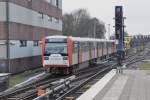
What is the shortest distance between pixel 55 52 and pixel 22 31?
831 centimetres

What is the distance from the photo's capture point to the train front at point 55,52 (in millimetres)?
39031

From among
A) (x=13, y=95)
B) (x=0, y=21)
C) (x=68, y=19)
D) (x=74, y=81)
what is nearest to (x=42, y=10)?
(x=0, y=21)

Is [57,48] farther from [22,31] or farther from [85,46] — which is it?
[85,46]

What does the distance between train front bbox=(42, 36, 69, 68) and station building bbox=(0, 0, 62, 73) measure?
12.4ft

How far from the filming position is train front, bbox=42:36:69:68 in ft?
128

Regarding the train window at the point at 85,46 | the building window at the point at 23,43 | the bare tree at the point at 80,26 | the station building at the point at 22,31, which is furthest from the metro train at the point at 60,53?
the bare tree at the point at 80,26

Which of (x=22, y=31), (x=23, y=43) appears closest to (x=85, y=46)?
(x=23, y=43)

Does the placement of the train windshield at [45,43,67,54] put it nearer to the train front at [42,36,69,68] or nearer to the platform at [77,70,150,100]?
the train front at [42,36,69,68]

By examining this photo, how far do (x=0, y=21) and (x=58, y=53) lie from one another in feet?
19.2

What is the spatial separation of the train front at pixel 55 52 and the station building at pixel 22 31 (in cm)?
A: 378

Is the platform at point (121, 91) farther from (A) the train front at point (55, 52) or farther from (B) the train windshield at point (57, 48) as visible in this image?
(B) the train windshield at point (57, 48)

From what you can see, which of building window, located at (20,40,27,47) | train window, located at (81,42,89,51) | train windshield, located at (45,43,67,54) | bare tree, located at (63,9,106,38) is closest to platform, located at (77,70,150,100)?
train windshield, located at (45,43,67,54)

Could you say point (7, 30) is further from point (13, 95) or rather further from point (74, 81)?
point (13, 95)

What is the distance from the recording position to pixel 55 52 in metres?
39.1
